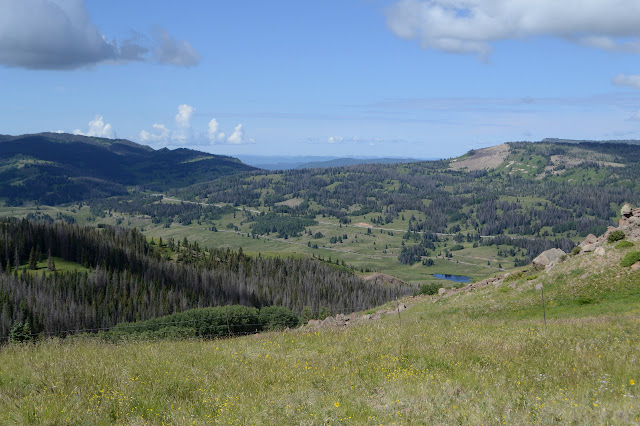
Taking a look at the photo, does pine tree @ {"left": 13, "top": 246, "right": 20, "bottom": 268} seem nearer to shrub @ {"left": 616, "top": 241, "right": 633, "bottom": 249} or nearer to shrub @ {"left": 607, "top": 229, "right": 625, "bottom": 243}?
shrub @ {"left": 607, "top": 229, "right": 625, "bottom": 243}

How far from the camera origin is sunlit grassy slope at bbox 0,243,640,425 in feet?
40.8

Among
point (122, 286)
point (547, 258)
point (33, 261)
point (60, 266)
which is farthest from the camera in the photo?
point (60, 266)

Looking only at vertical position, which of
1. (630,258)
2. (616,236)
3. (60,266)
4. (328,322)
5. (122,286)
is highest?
(616,236)

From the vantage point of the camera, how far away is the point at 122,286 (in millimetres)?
152250

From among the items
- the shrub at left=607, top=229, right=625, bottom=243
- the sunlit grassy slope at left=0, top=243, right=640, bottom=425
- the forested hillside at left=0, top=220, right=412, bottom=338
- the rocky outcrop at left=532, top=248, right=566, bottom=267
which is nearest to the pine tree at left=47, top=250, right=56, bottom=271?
the forested hillside at left=0, top=220, right=412, bottom=338

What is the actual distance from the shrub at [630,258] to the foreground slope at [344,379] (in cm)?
2264

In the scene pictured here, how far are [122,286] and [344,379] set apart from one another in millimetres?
152703

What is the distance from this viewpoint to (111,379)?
15070 mm

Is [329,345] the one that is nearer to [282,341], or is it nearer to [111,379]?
[282,341]

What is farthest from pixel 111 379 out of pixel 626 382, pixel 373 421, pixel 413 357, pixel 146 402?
pixel 626 382

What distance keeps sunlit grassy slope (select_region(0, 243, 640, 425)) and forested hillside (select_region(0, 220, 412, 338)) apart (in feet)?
338

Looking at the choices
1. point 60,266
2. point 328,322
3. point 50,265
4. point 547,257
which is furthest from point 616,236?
point 60,266

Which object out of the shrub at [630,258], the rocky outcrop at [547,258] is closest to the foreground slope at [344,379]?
the shrub at [630,258]

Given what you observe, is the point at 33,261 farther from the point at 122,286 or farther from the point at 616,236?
the point at 616,236
